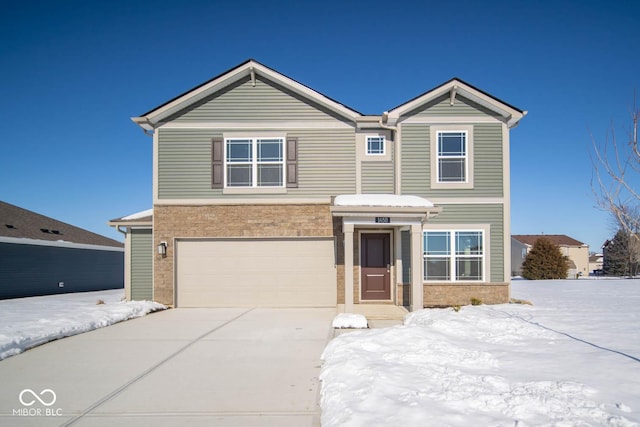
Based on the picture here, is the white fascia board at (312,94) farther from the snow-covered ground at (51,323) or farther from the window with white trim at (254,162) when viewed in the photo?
the snow-covered ground at (51,323)

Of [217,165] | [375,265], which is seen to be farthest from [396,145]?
[217,165]

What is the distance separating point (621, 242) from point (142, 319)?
3869cm

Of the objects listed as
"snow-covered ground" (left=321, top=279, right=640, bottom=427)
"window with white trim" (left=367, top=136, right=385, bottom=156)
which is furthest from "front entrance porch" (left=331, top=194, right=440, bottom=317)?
"snow-covered ground" (left=321, top=279, right=640, bottom=427)

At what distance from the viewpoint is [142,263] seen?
1348 centimetres

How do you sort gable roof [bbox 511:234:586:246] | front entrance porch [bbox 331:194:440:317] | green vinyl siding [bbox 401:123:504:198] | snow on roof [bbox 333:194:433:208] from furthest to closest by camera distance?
Answer: 1. gable roof [bbox 511:234:586:246]
2. green vinyl siding [bbox 401:123:504:198]
3. snow on roof [bbox 333:194:433:208]
4. front entrance porch [bbox 331:194:440:317]

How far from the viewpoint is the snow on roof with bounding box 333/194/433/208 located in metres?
10.9

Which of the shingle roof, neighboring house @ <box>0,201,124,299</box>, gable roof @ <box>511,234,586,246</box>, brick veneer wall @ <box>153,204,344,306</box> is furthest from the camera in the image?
gable roof @ <box>511,234,586,246</box>

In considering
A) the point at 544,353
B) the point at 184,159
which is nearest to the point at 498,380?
the point at 544,353

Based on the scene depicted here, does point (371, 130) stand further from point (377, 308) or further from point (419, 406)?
point (419, 406)

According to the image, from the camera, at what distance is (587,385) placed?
4.83 metres

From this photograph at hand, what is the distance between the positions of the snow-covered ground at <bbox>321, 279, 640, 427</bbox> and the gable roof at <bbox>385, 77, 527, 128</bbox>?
615cm

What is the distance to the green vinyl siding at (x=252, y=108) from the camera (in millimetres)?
12664

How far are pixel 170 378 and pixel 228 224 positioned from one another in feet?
23.7

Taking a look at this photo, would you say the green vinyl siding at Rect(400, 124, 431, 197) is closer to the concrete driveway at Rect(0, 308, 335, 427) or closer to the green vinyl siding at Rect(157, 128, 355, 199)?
the green vinyl siding at Rect(157, 128, 355, 199)
